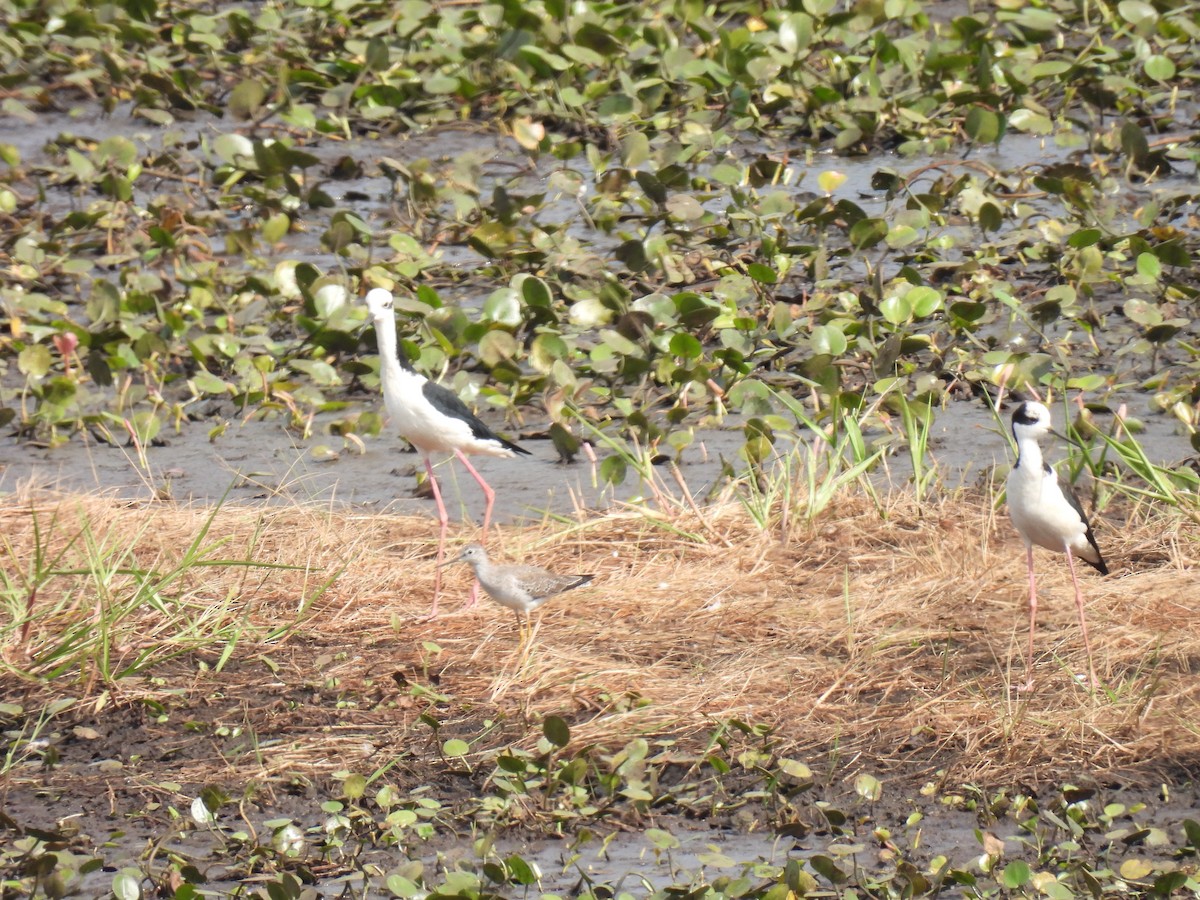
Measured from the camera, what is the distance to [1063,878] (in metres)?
3.78

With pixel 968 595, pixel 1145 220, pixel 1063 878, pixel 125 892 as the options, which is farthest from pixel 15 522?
pixel 1145 220

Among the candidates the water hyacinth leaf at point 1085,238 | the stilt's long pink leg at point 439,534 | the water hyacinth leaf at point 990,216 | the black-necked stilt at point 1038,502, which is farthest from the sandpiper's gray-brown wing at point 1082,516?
the water hyacinth leaf at point 990,216

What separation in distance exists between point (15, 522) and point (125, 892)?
8.05 feet

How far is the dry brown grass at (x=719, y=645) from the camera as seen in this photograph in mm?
4441

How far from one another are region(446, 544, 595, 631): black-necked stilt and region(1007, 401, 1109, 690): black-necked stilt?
1338 millimetres

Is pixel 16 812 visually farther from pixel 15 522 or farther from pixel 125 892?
pixel 15 522

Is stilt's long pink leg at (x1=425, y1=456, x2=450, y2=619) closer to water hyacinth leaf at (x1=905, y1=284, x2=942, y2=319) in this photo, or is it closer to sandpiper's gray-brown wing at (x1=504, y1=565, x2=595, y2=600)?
sandpiper's gray-brown wing at (x1=504, y1=565, x2=595, y2=600)

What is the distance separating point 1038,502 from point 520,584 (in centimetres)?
154

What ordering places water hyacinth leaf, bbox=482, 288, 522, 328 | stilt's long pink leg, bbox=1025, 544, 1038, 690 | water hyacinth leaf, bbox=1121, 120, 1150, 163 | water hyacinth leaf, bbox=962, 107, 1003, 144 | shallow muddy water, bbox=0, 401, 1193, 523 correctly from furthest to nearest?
water hyacinth leaf, bbox=962, 107, 1003, 144 < water hyacinth leaf, bbox=1121, 120, 1150, 163 < water hyacinth leaf, bbox=482, 288, 522, 328 < shallow muddy water, bbox=0, 401, 1193, 523 < stilt's long pink leg, bbox=1025, 544, 1038, 690

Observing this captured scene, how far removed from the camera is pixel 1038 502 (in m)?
4.78

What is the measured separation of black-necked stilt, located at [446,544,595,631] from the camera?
500cm

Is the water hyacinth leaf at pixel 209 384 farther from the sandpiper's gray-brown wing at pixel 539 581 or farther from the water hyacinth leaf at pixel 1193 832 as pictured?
the water hyacinth leaf at pixel 1193 832

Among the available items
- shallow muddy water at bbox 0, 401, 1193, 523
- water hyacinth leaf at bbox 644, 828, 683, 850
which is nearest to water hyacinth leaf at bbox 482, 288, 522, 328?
shallow muddy water at bbox 0, 401, 1193, 523

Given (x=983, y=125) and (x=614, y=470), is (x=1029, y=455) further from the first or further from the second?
(x=983, y=125)
